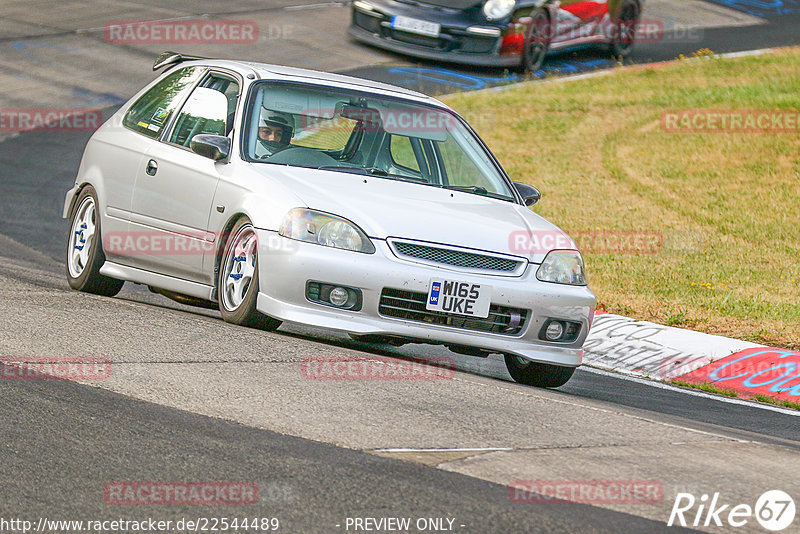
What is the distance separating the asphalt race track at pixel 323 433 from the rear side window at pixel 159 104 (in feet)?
3.96

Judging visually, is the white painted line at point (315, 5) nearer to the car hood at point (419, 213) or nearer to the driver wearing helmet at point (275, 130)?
the driver wearing helmet at point (275, 130)

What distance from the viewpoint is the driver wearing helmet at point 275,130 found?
802 centimetres

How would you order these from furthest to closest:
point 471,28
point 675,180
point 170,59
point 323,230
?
1. point 471,28
2. point 675,180
3. point 170,59
4. point 323,230

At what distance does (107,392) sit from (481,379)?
216cm

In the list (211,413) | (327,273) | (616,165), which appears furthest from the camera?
(616,165)

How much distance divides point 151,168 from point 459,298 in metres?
2.46

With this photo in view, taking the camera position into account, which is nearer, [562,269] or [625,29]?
[562,269]

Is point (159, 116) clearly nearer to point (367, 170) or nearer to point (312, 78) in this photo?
→ point (312, 78)

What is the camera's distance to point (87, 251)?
901 cm

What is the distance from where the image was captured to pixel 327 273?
23.1 ft

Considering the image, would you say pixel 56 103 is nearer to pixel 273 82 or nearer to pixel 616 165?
pixel 616 165

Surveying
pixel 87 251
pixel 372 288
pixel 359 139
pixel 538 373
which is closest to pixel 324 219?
pixel 372 288

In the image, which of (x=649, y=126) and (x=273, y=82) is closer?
(x=273, y=82)

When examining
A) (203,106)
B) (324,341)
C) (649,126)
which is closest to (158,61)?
(203,106)
